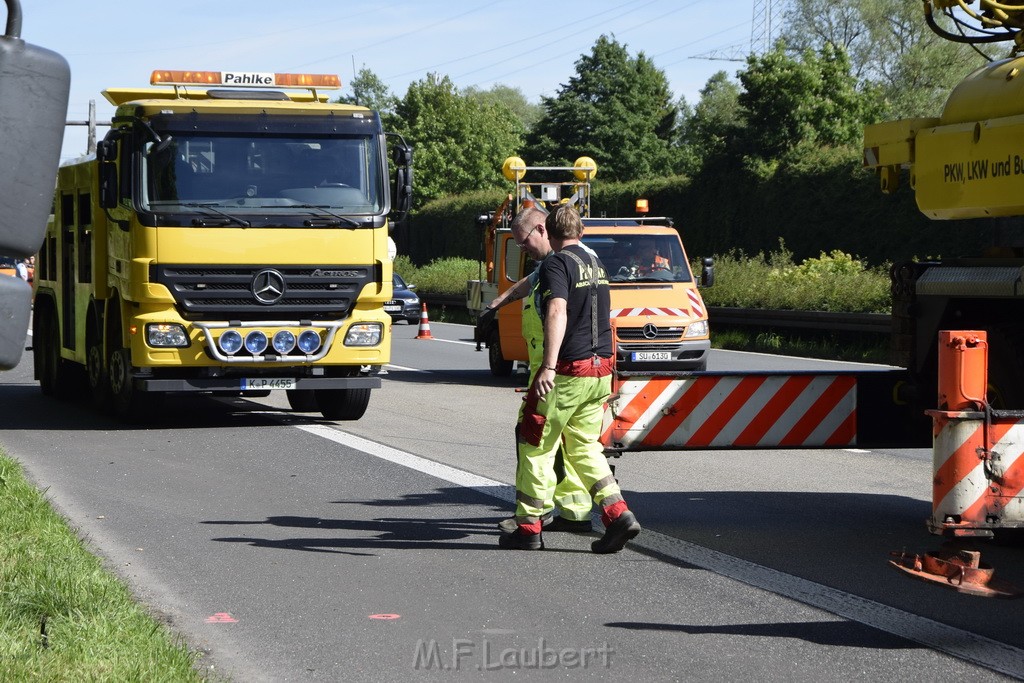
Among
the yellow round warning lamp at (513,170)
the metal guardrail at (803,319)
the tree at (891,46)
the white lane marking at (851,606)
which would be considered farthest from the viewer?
the tree at (891,46)

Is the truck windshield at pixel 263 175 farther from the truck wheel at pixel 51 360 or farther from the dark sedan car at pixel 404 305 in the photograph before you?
the dark sedan car at pixel 404 305

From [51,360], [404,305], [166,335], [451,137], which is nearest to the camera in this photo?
[166,335]

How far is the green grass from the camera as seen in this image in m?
5.23

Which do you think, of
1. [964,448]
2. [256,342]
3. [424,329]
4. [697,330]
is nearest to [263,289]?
[256,342]

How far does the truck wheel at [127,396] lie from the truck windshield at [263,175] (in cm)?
152

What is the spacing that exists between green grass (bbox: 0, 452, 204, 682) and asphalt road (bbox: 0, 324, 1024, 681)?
229 millimetres

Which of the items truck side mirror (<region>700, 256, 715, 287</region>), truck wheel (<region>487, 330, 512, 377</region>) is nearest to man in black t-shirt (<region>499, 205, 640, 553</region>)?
truck side mirror (<region>700, 256, 715, 287</region>)

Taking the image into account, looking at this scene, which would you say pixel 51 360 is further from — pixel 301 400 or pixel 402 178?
pixel 402 178

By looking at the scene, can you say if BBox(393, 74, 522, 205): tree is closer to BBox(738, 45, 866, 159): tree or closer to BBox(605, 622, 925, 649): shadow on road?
BBox(738, 45, 866, 159): tree

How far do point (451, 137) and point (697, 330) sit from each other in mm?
70006

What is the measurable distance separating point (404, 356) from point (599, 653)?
1821cm

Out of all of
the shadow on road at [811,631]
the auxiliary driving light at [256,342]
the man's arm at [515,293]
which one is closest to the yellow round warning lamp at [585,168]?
the auxiliary driving light at [256,342]

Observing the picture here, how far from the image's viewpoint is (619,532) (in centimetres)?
762

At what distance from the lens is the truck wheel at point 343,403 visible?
14031 millimetres
